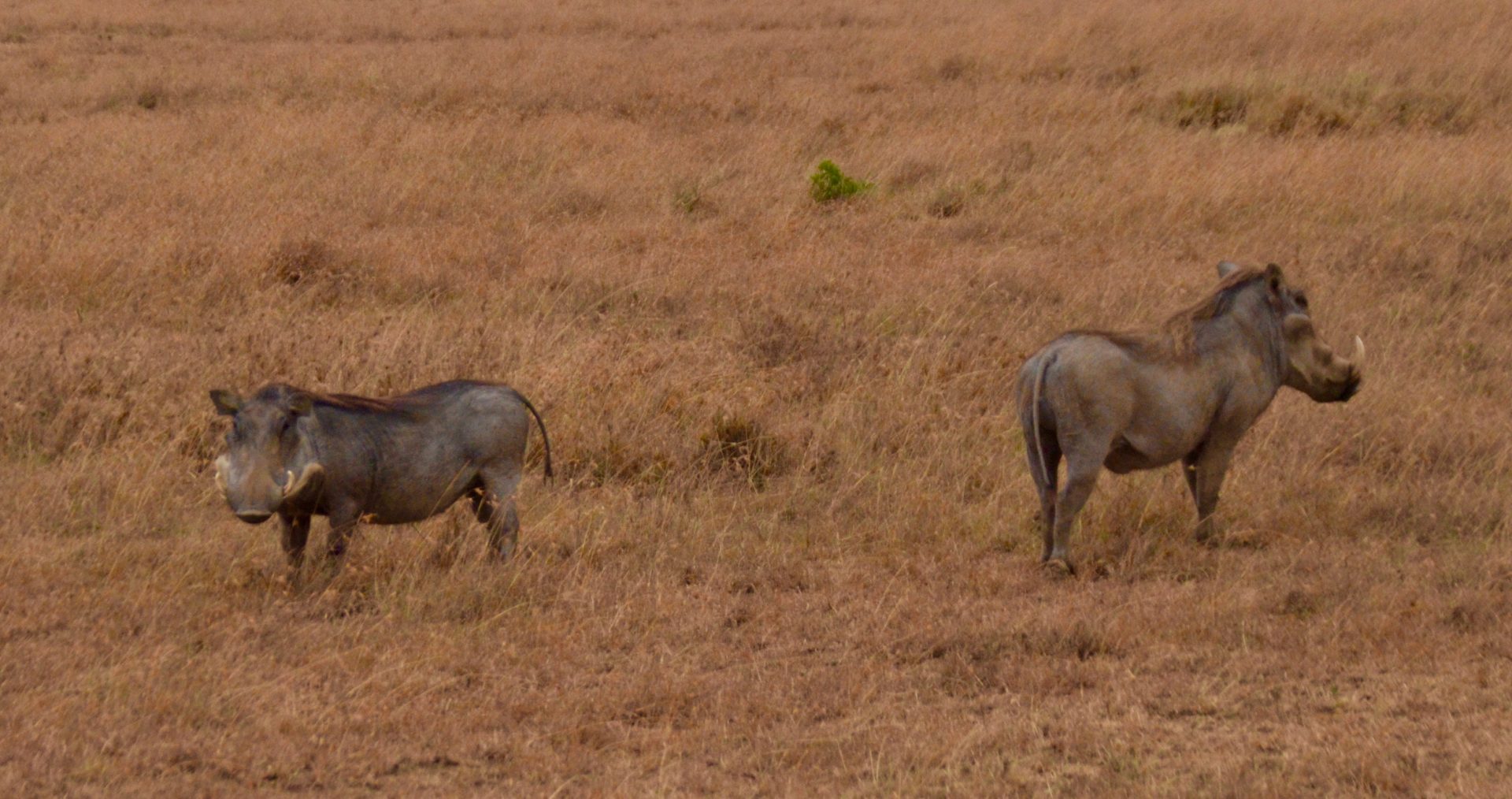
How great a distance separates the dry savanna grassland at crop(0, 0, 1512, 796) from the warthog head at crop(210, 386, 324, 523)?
0.36m

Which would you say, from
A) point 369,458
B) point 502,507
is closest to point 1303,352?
point 502,507

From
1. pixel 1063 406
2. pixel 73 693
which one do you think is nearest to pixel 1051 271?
pixel 1063 406

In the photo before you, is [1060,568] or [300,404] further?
[1060,568]

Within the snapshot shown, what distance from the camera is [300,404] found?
15.4 feet

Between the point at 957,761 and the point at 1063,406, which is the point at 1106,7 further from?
the point at 957,761

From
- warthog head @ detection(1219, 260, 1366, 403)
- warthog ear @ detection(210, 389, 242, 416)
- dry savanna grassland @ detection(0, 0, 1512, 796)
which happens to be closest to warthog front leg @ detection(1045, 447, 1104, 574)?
dry savanna grassland @ detection(0, 0, 1512, 796)

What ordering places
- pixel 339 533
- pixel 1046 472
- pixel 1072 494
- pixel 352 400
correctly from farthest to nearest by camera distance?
pixel 1046 472
pixel 1072 494
pixel 352 400
pixel 339 533

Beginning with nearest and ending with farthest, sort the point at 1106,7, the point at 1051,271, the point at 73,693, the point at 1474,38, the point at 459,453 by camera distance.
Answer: the point at 73,693
the point at 459,453
the point at 1051,271
the point at 1474,38
the point at 1106,7

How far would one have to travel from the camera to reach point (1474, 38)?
14.2m

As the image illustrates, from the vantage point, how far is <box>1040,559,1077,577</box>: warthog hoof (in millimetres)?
5254

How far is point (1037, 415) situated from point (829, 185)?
5.48 metres

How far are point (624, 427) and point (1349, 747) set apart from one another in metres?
3.34

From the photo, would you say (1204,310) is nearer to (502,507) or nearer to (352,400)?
(502,507)

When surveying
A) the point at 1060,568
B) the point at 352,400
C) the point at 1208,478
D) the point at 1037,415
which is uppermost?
the point at 352,400
